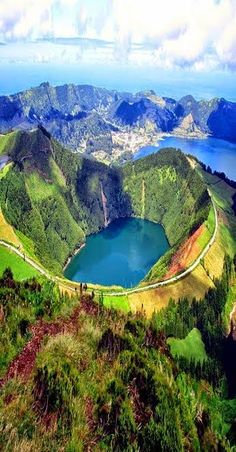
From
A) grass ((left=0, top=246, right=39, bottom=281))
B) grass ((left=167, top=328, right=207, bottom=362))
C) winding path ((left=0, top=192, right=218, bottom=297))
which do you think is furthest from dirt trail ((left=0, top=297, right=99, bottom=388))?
grass ((left=0, top=246, right=39, bottom=281))

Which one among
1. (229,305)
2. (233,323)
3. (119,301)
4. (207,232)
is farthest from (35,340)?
(207,232)

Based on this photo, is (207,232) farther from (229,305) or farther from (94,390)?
(94,390)

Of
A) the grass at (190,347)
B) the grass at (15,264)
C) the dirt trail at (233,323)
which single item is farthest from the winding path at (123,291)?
the grass at (190,347)

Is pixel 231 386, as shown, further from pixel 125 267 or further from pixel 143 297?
pixel 125 267

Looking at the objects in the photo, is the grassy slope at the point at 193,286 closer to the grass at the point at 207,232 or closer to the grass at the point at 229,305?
the grass at the point at 207,232

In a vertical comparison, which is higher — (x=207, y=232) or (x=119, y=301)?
(x=119, y=301)

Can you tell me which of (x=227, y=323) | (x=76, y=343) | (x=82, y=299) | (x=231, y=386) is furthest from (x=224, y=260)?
(x=76, y=343)
